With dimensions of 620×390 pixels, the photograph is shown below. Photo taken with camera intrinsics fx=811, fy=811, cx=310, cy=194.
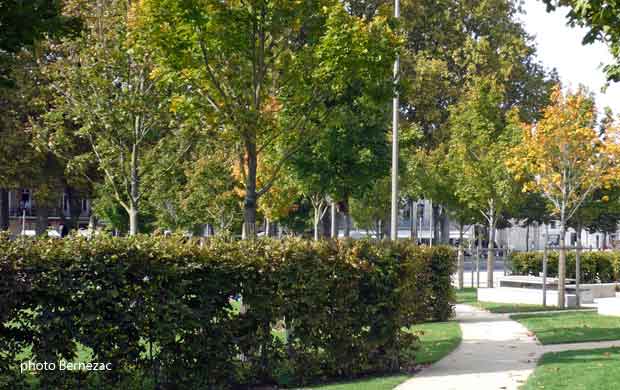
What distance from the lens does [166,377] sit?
9.98 meters

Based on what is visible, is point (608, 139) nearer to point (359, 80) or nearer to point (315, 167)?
point (315, 167)

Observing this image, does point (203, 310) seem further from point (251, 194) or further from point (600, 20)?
point (600, 20)

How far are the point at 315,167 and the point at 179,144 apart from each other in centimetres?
479

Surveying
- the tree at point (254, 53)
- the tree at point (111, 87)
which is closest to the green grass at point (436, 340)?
the tree at point (254, 53)

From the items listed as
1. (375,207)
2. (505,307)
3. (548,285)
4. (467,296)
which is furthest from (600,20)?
(375,207)

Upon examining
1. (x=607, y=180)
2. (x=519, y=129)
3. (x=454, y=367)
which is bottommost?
(x=454, y=367)

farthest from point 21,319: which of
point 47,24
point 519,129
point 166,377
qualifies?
point 519,129

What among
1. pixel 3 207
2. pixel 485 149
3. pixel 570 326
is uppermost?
pixel 485 149

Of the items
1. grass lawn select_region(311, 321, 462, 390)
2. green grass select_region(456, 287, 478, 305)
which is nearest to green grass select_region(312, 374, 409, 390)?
grass lawn select_region(311, 321, 462, 390)

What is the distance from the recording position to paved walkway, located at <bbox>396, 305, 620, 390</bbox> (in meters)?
10.4

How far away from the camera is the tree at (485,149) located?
91.9 ft

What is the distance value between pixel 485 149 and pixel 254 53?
16234 millimetres

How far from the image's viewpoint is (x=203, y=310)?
10.1m

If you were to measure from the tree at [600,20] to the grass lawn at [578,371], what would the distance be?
12.5ft
